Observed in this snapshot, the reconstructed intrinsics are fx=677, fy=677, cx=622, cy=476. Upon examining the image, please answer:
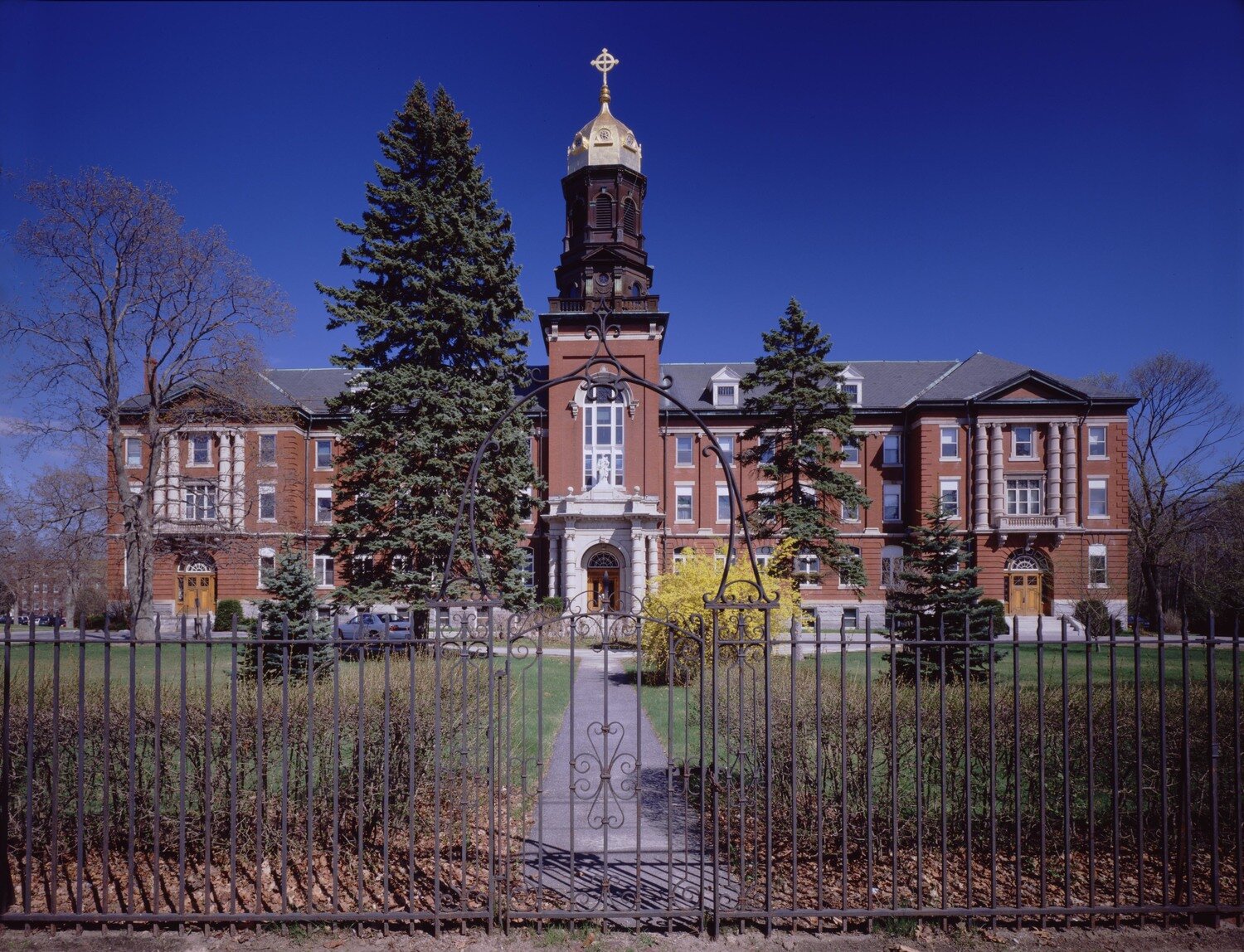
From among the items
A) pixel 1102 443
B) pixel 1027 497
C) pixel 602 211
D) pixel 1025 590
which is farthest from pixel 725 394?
pixel 1102 443

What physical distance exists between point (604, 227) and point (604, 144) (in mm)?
4028

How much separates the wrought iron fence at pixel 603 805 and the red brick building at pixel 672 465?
23673mm

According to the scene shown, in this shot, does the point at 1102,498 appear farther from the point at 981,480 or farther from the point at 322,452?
the point at 322,452

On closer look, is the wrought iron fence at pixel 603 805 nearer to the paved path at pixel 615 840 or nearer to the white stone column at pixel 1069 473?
the paved path at pixel 615 840

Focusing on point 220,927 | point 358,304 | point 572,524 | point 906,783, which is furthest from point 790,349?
point 220,927

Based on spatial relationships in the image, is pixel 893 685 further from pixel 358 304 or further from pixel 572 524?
pixel 572 524

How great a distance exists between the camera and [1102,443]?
35.7 metres

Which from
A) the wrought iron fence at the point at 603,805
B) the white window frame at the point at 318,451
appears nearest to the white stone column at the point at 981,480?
the wrought iron fence at the point at 603,805

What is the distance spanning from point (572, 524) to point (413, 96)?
58.5 ft

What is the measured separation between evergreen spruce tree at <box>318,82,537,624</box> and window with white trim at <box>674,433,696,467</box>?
15681 mm

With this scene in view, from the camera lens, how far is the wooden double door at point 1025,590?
35.1 metres

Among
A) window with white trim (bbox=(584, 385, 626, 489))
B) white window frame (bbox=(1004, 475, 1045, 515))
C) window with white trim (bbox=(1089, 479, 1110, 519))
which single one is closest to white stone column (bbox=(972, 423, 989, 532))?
white window frame (bbox=(1004, 475, 1045, 515))

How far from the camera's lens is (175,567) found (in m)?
33.7

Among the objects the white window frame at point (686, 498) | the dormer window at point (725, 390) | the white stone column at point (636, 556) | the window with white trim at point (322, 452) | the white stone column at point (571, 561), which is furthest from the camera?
the dormer window at point (725, 390)
